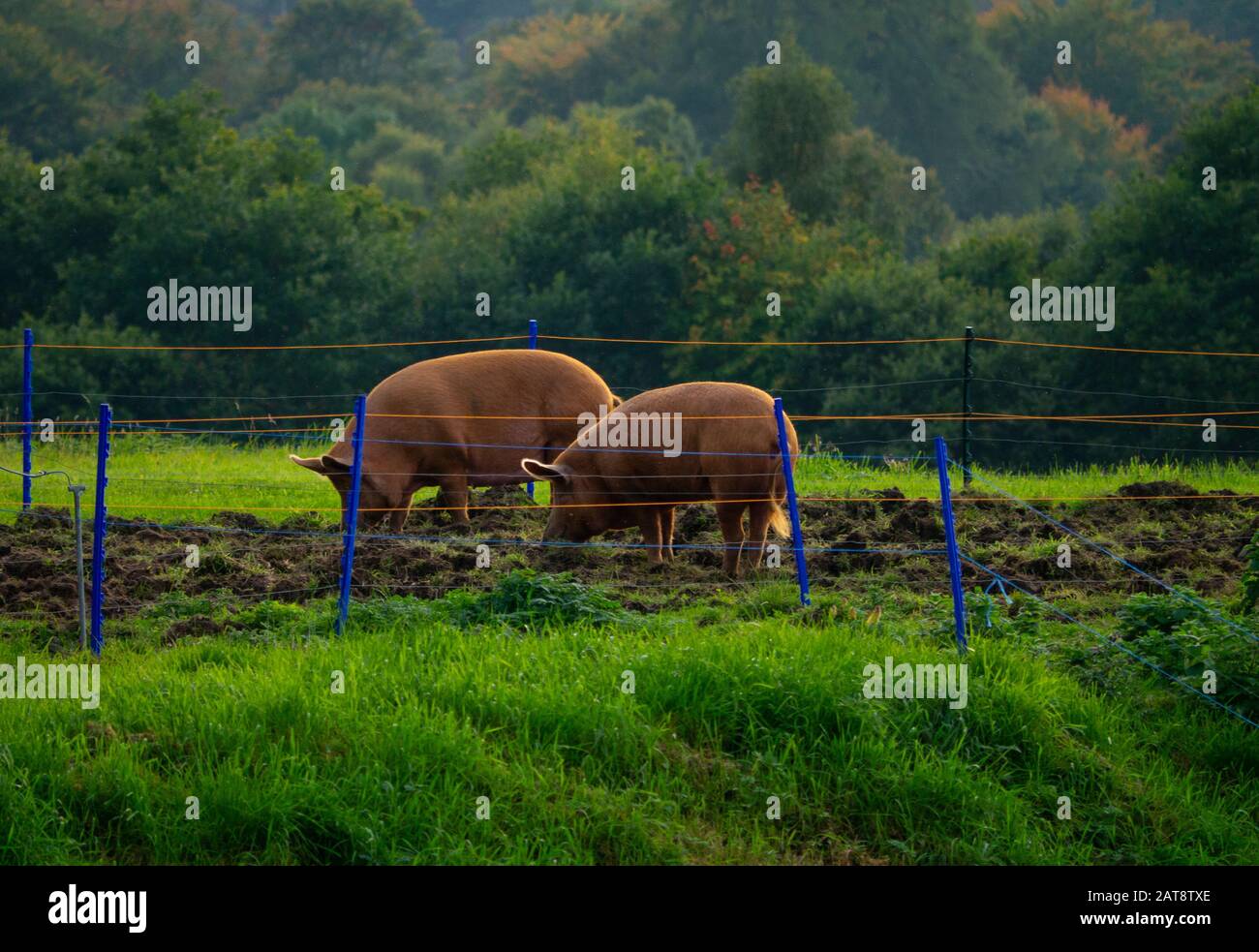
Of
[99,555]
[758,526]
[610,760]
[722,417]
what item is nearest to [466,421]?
[722,417]

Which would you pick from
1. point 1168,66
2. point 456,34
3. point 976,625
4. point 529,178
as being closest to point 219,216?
point 529,178

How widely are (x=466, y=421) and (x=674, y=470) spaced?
2610mm

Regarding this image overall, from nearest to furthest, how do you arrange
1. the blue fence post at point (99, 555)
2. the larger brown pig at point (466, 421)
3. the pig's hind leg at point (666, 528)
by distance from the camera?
the blue fence post at point (99, 555) → the pig's hind leg at point (666, 528) → the larger brown pig at point (466, 421)

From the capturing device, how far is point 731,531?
1092 centimetres

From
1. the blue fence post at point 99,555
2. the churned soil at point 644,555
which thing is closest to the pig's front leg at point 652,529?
the churned soil at point 644,555

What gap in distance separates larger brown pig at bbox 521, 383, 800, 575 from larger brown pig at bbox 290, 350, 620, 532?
151 cm

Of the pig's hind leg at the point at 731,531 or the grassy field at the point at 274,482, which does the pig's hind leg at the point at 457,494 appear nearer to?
the grassy field at the point at 274,482

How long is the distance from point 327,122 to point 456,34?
111ft

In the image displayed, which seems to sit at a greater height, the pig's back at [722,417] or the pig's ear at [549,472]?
the pig's back at [722,417]

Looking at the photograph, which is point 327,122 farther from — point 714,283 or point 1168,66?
point 1168,66

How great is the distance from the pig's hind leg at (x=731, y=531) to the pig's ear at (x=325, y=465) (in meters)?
3.05

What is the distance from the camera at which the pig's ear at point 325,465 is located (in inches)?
464

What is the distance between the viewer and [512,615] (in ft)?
29.7

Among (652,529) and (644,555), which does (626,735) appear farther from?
(644,555)
